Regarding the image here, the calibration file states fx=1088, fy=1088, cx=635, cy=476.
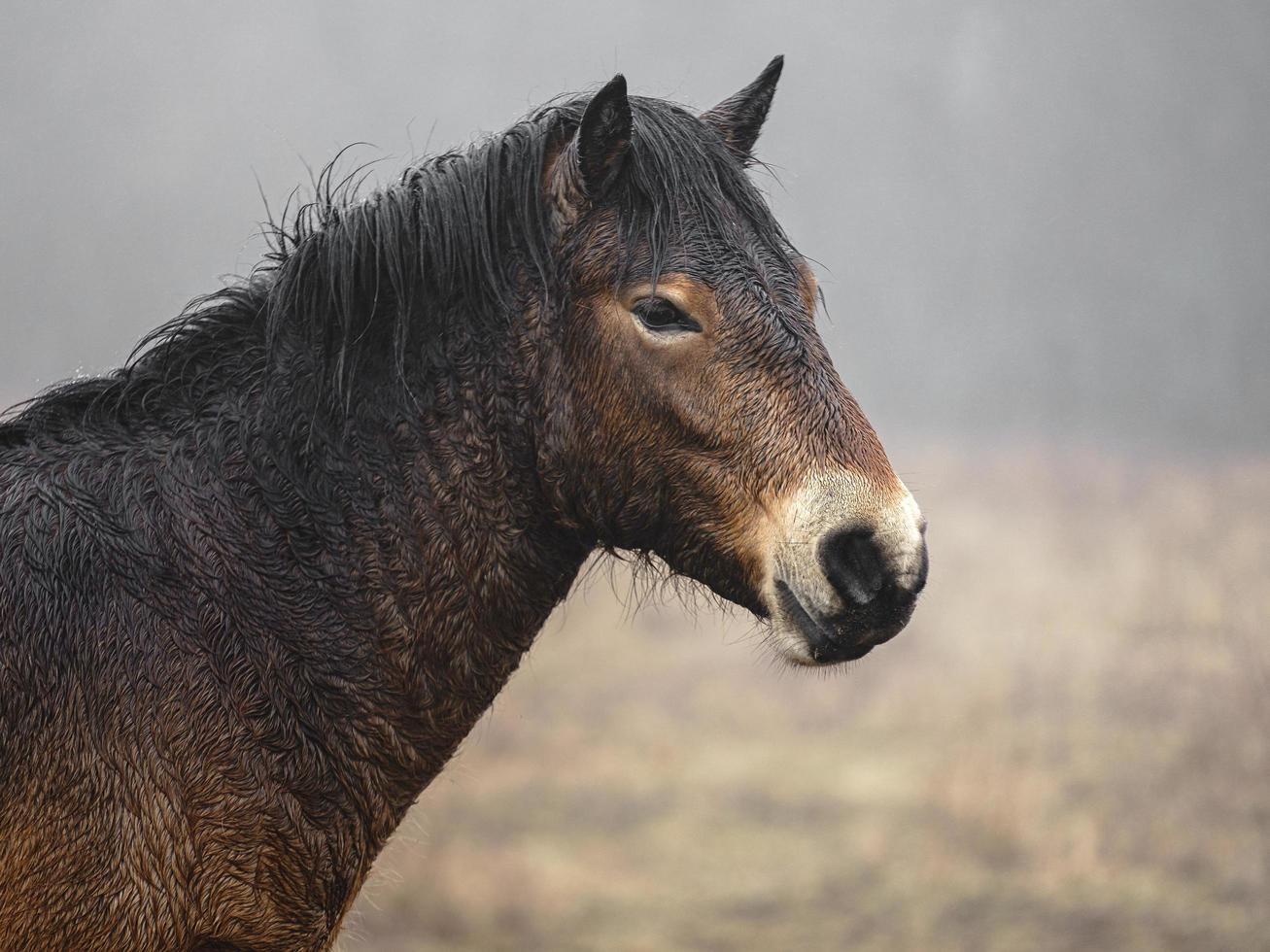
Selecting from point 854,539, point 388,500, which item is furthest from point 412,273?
point 854,539

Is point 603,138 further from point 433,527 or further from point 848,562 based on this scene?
point 848,562

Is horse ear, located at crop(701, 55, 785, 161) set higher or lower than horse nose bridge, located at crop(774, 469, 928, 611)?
higher

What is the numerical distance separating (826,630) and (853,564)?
127 mm

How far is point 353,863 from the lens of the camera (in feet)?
6.48

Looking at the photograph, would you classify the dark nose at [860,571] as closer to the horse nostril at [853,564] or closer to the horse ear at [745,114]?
the horse nostril at [853,564]

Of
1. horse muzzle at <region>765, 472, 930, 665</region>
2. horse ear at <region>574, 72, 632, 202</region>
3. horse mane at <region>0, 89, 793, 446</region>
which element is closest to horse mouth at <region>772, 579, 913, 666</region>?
horse muzzle at <region>765, 472, 930, 665</region>

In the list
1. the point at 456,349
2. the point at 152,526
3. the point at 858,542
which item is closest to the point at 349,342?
the point at 456,349

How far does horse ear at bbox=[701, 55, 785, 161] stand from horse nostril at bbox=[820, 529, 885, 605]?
3.22ft

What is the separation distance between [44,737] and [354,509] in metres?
0.64

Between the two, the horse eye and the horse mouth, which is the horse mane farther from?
the horse mouth

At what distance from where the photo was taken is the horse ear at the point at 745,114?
2.41 metres

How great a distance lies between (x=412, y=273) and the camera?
2.11m

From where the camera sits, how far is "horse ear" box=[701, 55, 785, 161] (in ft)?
7.92

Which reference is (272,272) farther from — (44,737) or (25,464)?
(44,737)
